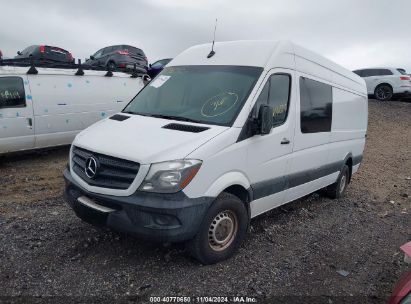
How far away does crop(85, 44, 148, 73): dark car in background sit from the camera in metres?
16.7

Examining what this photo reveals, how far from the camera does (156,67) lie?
57.4ft

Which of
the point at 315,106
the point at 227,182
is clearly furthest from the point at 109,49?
the point at 227,182

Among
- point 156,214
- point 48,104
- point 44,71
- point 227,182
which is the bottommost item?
point 156,214

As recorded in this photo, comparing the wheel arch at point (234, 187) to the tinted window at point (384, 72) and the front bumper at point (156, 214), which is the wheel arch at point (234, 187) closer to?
the front bumper at point (156, 214)

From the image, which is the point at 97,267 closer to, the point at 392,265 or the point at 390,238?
the point at 392,265

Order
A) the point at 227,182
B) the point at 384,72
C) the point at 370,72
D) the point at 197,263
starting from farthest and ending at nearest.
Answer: the point at 370,72
the point at 384,72
the point at 197,263
the point at 227,182

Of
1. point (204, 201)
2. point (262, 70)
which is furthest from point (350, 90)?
point (204, 201)

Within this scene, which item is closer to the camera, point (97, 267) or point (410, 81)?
point (97, 267)

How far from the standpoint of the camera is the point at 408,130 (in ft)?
51.3

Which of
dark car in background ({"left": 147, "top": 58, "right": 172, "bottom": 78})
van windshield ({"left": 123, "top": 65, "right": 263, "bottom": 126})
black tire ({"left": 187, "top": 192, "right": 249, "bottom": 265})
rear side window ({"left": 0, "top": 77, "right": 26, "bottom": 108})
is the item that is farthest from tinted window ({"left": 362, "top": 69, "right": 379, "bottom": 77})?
black tire ({"left": 187, "top": 192, "right": 249, "bottom": 265})

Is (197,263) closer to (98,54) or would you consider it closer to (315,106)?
(315,106)

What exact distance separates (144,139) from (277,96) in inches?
68.5

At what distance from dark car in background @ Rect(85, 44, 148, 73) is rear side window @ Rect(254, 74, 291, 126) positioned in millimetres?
12380

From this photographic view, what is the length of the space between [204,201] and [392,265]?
7.91ft
